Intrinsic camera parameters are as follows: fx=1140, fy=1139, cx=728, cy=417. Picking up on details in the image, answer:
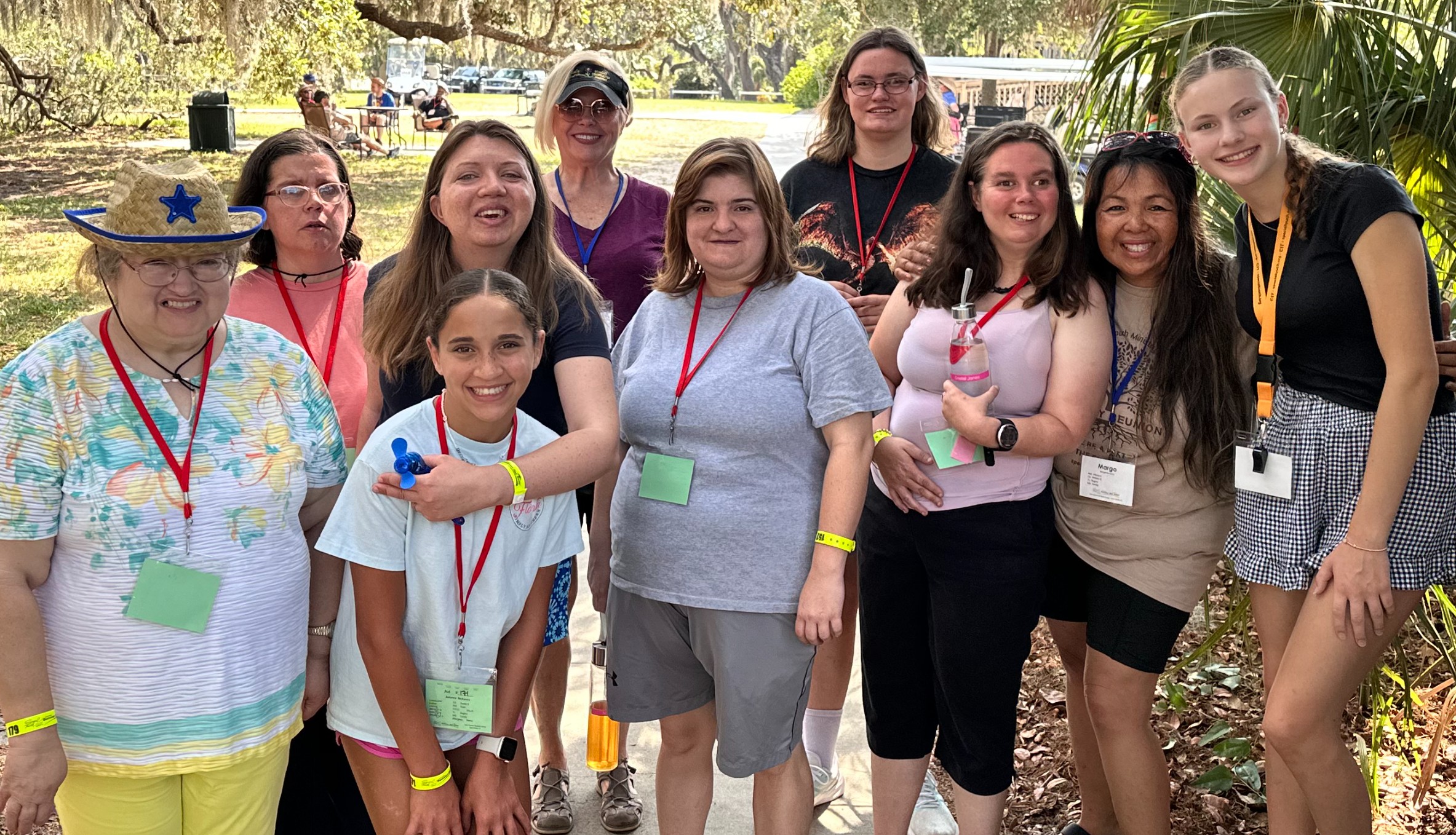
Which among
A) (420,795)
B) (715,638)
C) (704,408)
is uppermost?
(704,408)

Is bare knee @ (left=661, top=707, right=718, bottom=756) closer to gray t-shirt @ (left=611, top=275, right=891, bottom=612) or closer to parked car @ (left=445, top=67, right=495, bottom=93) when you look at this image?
gray t-shirt @ (left=611, top=275, right=891, bottom=612)

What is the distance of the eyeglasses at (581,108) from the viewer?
3711 millimetres

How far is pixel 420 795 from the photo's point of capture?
2.36 meters

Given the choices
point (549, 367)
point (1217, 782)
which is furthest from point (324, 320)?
point (1217, 782)

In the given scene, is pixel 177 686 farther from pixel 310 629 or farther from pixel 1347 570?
pixel 1347 570

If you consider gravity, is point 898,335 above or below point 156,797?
above

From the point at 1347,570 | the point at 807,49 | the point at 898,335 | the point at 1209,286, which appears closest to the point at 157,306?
the point at 898,335

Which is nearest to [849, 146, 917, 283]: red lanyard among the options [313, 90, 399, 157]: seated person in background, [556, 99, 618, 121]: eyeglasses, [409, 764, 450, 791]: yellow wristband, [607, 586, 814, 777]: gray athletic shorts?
[556, 99, 618, 121]: eyeglasses

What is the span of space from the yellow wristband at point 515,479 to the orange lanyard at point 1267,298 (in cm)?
171

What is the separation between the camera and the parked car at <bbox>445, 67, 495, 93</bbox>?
47.4m

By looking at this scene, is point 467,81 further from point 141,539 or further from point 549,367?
point 141,539

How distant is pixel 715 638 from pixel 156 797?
1.19 metres

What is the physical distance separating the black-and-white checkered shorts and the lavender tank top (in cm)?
52

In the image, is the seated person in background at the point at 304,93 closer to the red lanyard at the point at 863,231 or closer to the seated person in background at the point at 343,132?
the seated person in background at the point at 343,132
